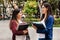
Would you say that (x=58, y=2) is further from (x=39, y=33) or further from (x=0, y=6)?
(x=39, y=33)

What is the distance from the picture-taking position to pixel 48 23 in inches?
185

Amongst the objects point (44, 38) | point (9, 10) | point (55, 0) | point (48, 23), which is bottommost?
point (9, 10)

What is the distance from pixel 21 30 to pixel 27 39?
216 millimetres

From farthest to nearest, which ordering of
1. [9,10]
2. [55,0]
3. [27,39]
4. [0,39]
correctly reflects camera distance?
1. [9,10]
2. [55,0]
3. [0,39]
4. [27,39]

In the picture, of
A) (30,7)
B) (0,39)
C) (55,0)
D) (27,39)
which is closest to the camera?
(27,39)

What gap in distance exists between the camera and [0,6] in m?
26.4

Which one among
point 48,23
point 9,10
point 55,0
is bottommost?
point 9,10

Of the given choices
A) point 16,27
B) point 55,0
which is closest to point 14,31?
point 16,27

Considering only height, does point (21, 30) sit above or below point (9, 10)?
above

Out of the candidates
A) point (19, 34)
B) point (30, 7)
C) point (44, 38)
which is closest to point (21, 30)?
point (19, 34)

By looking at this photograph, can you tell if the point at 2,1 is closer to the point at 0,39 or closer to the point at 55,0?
the point at 55,0

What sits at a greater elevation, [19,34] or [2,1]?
[19,34]

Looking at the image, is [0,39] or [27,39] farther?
[0,39]

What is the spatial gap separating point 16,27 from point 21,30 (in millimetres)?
116
